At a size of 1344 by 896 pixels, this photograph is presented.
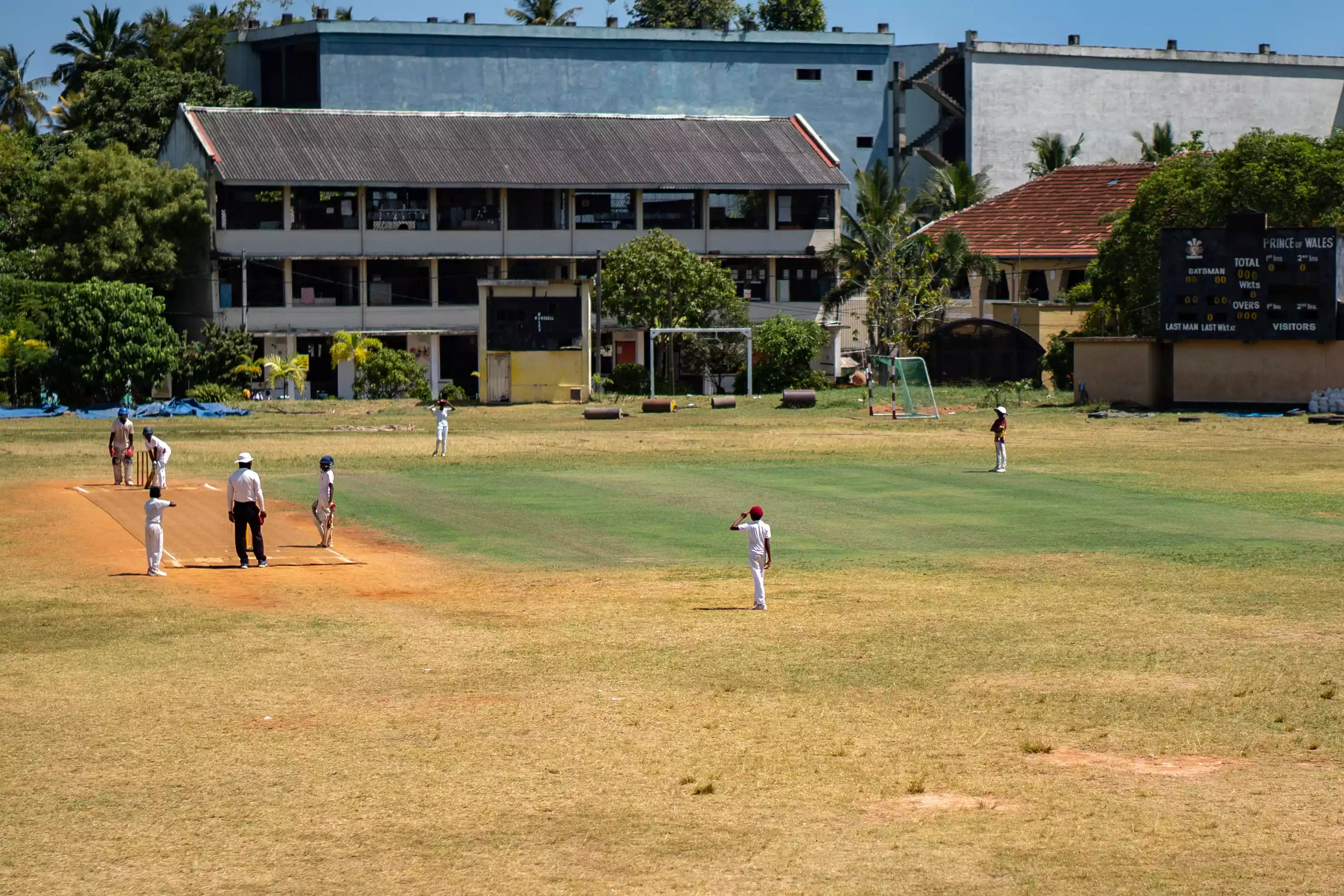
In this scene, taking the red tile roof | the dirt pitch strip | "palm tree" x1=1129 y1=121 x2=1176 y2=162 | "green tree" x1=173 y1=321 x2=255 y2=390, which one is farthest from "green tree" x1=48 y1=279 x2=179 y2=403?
"palm tree" x1=1129 y1=121 x2=1176 y2=162

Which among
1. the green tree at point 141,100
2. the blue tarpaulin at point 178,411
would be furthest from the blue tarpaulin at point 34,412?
the green tree at point 141,100

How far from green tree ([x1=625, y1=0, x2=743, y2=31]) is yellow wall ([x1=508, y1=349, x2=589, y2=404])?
134ft

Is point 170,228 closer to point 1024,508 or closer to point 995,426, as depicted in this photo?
point 995,426

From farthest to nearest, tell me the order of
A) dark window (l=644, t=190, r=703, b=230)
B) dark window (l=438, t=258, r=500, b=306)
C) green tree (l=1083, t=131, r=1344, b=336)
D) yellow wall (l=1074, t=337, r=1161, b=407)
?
dark window (l=644, t=190, r=703, b=230)
dark window (l=438, t=258, r=500, b=306)
green tree (l=1083, t=131, r=1344, b=336)
yellow wall (l=1074, t=337, r=1161, b=407)

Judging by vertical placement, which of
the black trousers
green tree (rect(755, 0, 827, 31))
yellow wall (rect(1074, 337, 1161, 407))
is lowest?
the black trousers

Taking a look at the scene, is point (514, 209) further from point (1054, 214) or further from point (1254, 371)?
point (1254, 371)

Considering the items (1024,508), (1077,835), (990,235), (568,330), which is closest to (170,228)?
(568,330)

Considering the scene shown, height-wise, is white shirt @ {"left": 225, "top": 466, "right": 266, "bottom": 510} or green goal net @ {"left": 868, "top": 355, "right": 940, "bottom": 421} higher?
green goal net @ {"left": 868, "top": 355, "right": 940, "bottom": 421}

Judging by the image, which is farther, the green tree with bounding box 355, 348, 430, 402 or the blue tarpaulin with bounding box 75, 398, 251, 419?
the green tree with bounding box 355, 348, 430, 402

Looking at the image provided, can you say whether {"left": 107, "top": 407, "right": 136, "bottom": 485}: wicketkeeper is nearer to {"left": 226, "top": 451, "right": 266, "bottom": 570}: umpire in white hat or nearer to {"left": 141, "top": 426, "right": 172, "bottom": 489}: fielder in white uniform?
{"left": 141, "top": 426, "right": 172, "bottom": 489}: fielder in white uniform

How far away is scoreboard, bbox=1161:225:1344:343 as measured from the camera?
183ft

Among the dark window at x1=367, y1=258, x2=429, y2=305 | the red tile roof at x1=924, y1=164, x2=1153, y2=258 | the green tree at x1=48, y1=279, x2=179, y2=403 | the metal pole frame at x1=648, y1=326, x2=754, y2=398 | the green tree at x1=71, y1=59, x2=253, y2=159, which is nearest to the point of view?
the green tree at x1=48, y1=279, x2=179, y2=403

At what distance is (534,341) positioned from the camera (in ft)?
230

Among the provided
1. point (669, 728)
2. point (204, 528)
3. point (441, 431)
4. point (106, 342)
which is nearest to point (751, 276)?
point (106, 342)
